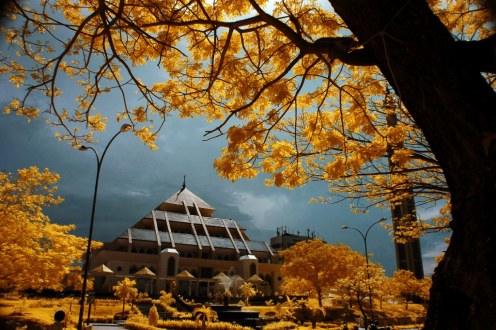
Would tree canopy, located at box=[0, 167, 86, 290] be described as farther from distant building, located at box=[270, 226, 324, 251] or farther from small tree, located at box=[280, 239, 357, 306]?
distant building, located at box=[270, 226, 324, 251]

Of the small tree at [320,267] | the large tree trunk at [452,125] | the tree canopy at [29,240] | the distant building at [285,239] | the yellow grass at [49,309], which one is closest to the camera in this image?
the large tree trunk at [452,125]

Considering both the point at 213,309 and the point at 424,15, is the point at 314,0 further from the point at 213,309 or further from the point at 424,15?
the point at 213,309

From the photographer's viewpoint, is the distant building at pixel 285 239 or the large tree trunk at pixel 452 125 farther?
the distant building at pixel 285 239

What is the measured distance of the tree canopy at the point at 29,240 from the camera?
12164 mm

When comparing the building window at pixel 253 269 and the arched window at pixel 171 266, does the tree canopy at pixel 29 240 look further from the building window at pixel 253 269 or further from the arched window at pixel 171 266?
the building window at pixel 253 269

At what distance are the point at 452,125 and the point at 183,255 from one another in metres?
53.5

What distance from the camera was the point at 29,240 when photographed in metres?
12.9

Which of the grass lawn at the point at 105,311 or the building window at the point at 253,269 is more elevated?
the building window at the point at 253,269

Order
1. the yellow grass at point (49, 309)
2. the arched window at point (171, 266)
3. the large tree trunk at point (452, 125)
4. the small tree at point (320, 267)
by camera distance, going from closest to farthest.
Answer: the large tree trunk at point (452, 125)
the yellow grass at point (49, 309)
the small tree at point (320, 267)
the arched window at point (171, 266)

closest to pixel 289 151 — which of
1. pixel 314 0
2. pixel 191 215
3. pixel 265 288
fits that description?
pixel 314 0

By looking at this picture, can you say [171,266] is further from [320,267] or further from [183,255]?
[320,267]

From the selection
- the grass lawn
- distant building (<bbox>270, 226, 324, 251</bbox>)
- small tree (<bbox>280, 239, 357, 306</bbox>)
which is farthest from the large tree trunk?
distant building (<bbox>270, 226, 324, 251</bbox>)

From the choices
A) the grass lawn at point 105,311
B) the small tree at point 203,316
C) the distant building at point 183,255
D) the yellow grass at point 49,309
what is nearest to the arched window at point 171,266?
the distant building at point 183,255

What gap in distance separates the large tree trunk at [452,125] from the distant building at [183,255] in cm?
3750
